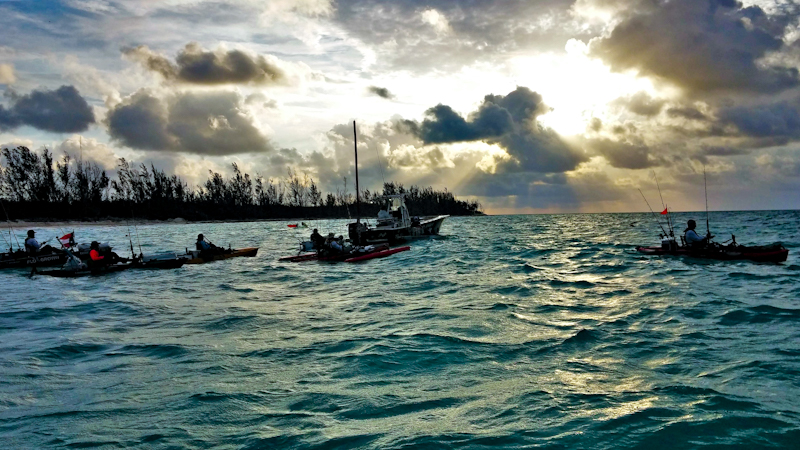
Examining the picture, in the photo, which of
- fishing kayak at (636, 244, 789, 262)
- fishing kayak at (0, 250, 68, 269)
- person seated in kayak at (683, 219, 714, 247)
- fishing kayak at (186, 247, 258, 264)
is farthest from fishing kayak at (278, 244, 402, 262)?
fishing kayak at (636, 244, 789, 262)

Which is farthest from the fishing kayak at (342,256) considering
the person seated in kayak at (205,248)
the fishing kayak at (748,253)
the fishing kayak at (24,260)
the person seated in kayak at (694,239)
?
the fishing kayak at (748,253)

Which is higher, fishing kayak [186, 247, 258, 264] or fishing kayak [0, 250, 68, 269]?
fishing kayak [0, 250, 68, 269]

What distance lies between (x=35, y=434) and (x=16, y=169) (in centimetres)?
14063

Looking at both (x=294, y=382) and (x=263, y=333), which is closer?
(x=294, y=382)

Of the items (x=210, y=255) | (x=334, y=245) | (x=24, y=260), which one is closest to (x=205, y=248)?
(x=210, y=255)

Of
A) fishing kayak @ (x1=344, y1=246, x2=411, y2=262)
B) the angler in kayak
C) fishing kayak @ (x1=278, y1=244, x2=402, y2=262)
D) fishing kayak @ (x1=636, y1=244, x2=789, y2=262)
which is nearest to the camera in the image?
fishing kayak @ (x1=636, y1=244, x2=789, y2=262)

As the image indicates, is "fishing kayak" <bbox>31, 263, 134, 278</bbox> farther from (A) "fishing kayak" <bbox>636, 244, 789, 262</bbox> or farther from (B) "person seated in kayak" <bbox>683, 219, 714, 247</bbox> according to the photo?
(A) "fishing kayak" <bbox>636, 244, 789, 262</bbox>

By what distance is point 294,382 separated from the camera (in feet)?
32.5

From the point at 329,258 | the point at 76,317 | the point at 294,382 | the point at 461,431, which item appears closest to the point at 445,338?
the point at 294,382

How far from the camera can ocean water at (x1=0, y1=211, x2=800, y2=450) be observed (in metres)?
7.45

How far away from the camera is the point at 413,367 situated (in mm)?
10734

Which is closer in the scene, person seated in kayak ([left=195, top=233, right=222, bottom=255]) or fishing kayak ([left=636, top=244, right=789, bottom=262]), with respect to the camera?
fishing kayak ([left=636, top=244, right=789, bottom=262])

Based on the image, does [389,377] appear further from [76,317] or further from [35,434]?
[76,317]

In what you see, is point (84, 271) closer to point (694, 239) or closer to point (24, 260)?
point (24, 260)
